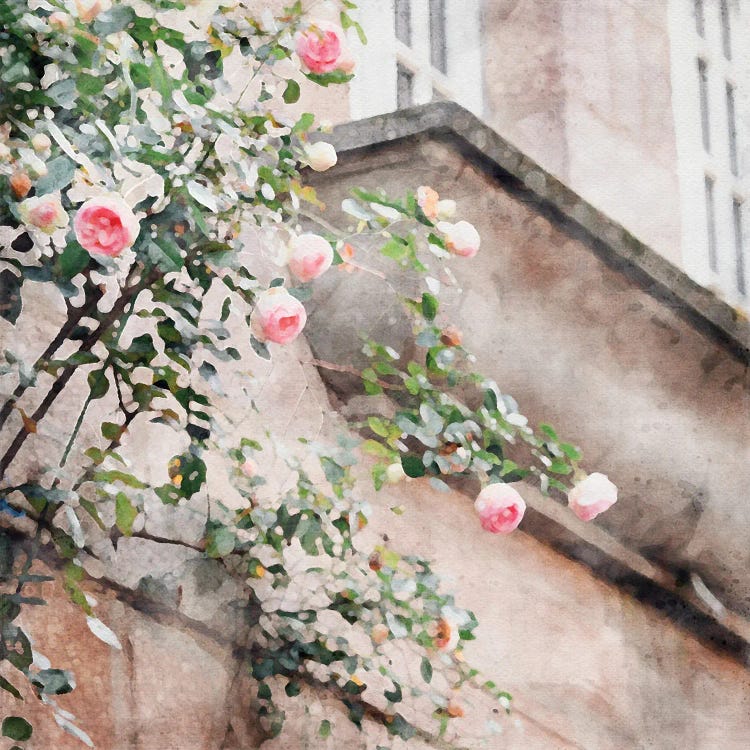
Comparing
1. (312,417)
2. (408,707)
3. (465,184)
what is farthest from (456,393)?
(408,707)

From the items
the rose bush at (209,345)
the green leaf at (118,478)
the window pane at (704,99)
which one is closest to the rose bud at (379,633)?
the rose bush at (209,345)

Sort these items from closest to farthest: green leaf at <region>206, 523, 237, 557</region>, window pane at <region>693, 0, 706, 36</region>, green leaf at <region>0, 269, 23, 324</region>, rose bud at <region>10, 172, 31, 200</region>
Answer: rose bud at <region>10, 172, 31, 200</region> < green leaf at <region>0, 269, 23, 324</region> < green leaf at <region>206, 523, 237, 557</region> < window pane at <region>693, 0, 706, 36</region>

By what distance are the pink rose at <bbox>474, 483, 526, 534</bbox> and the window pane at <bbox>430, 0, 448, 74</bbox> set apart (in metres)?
1.09

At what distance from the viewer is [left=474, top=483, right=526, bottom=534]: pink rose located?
59.3 inches

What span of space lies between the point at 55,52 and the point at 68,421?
0.52m

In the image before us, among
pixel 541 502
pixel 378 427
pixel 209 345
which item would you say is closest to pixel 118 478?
pixel 209 345

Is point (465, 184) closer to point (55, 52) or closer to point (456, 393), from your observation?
point (456, 393)

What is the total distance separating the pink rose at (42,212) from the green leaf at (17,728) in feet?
1.79

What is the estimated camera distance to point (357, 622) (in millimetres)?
1672

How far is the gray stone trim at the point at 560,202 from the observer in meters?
1.84

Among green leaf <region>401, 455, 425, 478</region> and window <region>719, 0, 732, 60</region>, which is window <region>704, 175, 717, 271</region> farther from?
green leaf <region>401, 455, 425, 478</region>

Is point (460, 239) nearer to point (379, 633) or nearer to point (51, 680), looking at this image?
point (379, 633)

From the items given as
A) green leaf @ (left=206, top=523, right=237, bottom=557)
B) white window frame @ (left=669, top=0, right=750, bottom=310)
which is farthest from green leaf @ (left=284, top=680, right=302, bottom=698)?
white window frame @ (left=669, top=0, right=750, bottom=310)

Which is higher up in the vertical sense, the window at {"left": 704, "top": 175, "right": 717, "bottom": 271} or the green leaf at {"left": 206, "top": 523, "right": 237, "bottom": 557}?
the green leaf at {"left": 206, "top": 523, "right": 237, "bottom": 557}
